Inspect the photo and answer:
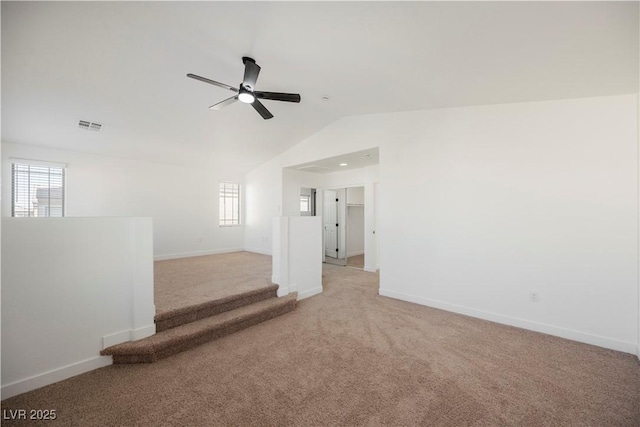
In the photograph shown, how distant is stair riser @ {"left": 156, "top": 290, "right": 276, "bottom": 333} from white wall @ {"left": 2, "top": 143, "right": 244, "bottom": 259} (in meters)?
3.82

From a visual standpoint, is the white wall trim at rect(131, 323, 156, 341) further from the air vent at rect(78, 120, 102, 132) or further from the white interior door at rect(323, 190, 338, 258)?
the white interior door at rect(323, 190, 338, 258)

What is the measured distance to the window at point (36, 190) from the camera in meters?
4.57

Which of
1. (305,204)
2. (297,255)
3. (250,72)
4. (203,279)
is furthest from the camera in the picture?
(305,204)

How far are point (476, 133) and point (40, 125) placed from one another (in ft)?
21.3

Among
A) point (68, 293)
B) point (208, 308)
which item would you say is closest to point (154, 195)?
point (208, 308)

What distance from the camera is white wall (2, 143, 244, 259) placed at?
495 centimetres

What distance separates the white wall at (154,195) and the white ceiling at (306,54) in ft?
3.81

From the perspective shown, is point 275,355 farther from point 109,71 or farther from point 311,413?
point 109,71

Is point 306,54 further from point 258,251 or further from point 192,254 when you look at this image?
point 192,254

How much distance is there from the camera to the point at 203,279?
4.14 meters

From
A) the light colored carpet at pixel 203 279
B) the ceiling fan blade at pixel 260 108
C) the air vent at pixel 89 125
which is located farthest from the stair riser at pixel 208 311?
the air vent at pixel 89 125

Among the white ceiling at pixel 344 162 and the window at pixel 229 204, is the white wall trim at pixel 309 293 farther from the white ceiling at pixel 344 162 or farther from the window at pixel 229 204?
the window at pixel 229 204

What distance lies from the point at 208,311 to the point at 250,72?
276cm

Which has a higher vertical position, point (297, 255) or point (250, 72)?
point (250, 72)
